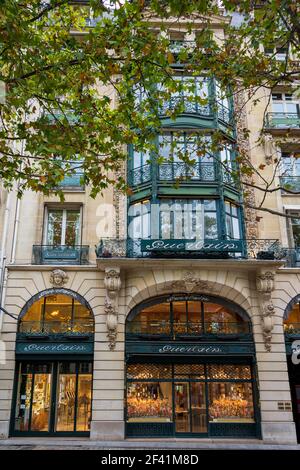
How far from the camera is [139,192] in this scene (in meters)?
18.6

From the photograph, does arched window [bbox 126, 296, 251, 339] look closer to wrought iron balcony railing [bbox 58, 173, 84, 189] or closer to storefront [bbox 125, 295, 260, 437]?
storefront [bbox 125, 295, 260, 437]

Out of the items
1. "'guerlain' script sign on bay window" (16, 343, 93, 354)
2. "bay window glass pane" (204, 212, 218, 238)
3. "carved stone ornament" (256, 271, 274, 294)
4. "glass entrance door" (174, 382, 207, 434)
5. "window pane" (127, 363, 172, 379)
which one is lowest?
"glass entrance door" (174, 382, 207, 434)

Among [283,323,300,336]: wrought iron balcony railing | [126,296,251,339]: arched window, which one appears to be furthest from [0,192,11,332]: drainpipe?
[283,323,300,336]: wrought iron balcony railing

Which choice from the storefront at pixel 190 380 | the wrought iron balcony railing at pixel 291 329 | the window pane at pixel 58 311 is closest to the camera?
the storefront at pixel 190 380

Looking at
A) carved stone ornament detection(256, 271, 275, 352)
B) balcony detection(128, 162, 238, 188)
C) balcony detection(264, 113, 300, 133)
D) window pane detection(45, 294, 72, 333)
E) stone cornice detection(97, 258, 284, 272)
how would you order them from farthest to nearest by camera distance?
balcony detection(264, 113, 300, 133) → balcony detection(128, 162, 238, 188) → window pane detection(45, 294, 72, 333) → carved stone ornament detection(256, 271, 275, 352) → stone cornice detection(97, 258, 284, 272)

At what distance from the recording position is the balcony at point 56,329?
16812 millimetres

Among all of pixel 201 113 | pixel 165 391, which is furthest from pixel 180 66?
pixel 165 391

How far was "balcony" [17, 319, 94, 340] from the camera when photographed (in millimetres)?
16812

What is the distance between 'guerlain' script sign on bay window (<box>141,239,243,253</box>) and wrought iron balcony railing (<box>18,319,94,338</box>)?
410 centimetres

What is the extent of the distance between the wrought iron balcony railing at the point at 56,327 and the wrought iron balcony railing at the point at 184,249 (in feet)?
9.98

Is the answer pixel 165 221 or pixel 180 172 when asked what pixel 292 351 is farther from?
pixel 180 172

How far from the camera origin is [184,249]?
16875mm

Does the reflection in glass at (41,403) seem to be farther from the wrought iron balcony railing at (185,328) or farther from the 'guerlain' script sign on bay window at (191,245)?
the 'guerlain' script sign on bay window at (191,245)

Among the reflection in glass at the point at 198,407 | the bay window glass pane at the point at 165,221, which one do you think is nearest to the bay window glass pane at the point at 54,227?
the bay window glass pane at the point at 165,221
